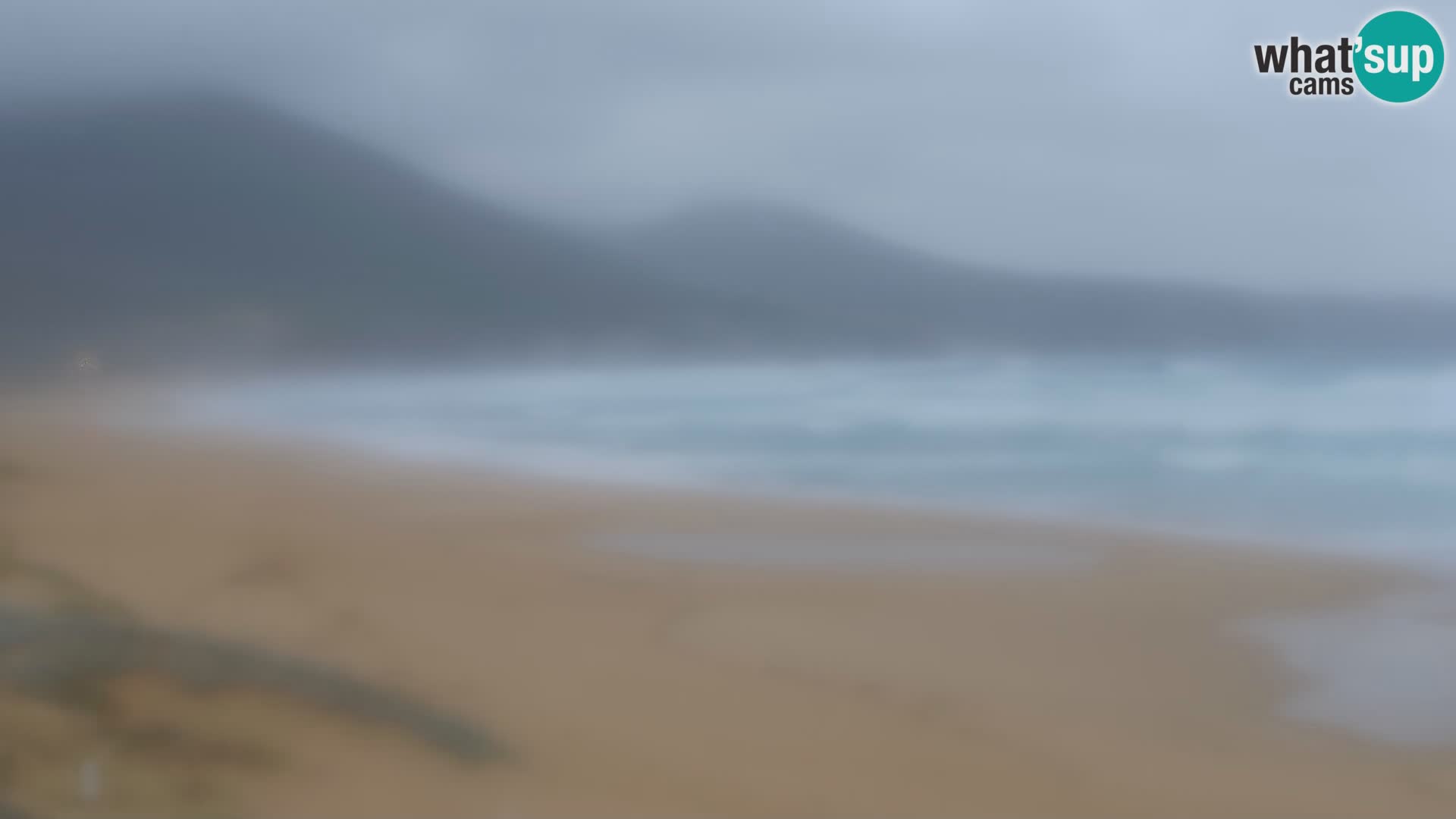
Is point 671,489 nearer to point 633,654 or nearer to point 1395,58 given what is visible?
point 633,654

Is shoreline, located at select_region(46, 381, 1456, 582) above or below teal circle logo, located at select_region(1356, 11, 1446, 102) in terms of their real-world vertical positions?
below

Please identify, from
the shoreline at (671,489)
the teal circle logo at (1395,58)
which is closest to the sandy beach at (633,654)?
the shoreline at (671,489)

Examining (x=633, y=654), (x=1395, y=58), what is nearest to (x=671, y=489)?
(x=633, y=654)

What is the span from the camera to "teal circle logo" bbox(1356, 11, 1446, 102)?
0.98 m

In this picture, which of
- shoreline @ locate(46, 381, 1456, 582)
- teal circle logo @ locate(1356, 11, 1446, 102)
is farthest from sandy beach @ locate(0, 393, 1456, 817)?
teal circle logo @ locate(1356, 11, 1446, 102)

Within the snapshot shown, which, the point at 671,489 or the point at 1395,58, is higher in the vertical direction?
the point at 1395,58

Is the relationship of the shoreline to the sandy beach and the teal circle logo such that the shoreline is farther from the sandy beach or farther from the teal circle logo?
the teal circle logo

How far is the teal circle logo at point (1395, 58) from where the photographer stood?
979 mm

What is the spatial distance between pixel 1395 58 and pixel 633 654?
2.68ft

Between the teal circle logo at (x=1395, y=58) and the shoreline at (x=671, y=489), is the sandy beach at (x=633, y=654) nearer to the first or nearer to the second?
the shoreline at (x=671, y=489)

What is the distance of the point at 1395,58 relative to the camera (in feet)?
3.21

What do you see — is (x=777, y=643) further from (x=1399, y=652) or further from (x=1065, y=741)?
(x=1399, y=652)

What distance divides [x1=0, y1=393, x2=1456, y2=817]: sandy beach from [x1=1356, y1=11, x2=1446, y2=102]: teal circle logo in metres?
0.41

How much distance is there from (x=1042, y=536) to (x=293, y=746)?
2.10 feet
